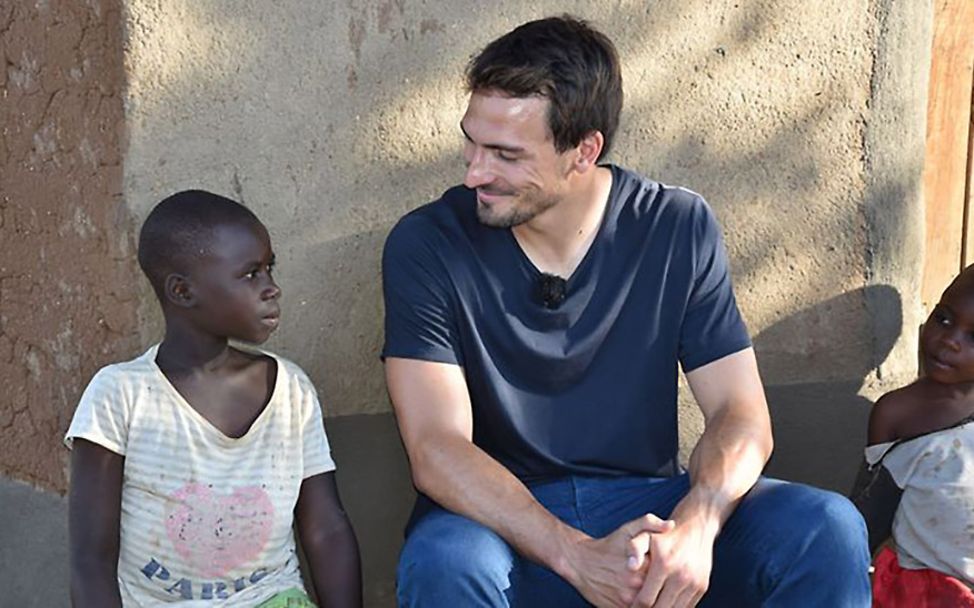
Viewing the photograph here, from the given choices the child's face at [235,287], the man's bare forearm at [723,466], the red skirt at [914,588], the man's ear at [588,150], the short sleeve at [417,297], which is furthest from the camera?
the red skirt at [914,588]

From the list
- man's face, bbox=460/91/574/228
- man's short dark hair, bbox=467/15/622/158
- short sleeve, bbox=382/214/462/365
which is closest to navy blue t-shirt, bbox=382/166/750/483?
short sleeve, bbox=382/214/462/365

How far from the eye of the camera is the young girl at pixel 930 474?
11.7ft

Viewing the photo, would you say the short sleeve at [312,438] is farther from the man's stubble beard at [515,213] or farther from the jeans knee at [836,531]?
the jeans knee at [836,531]

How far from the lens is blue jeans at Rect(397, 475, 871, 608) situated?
107 inches

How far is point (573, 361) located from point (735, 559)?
20.9 inches

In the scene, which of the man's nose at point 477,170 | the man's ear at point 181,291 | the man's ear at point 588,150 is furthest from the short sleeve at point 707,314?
the man's ear at point 181,291

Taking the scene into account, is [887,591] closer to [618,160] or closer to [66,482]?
[618,160]

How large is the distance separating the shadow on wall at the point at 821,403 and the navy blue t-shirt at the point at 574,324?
0.66 metres

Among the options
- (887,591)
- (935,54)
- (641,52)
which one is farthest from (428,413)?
(935,54)

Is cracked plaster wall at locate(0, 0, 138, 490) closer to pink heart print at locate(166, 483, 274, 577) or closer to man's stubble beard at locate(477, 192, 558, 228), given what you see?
pink heart print at locate(166, 483, 274, 577)

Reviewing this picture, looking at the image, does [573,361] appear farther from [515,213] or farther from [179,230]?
[179,230]

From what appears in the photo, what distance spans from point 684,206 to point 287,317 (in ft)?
3.00

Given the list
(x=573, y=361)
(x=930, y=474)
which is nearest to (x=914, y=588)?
(x=930, y=474)

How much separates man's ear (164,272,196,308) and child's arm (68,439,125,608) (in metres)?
0.31
